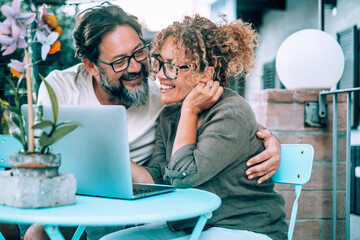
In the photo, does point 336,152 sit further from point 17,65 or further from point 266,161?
point 17,65

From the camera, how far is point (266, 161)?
168cm

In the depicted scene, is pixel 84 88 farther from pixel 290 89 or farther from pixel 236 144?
pixel 290 89

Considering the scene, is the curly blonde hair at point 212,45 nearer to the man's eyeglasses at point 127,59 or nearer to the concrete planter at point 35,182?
the man's eyeglasses at point 127,59

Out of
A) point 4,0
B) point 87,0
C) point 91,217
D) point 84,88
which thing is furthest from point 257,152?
point 4,0

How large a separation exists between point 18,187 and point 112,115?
314mm

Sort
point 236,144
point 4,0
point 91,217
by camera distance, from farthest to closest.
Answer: point 4,0 → point 236,144 → point 91,217

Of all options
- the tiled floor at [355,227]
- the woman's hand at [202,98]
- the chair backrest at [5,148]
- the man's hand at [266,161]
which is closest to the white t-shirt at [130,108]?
the chair backrest at [5,148]

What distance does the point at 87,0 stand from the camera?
9.45ft

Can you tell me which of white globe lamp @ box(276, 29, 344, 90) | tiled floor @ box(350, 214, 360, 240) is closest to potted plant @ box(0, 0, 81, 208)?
white globe lamp @ box(276, 29, 344, 90)

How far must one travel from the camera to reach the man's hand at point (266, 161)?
1.63 meters

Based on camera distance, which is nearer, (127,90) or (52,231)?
(52,231)

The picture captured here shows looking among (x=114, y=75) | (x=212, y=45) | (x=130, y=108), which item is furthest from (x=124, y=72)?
(x=212, y=45)

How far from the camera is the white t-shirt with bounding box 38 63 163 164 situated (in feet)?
7.08

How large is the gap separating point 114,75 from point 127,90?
113 millimetres
